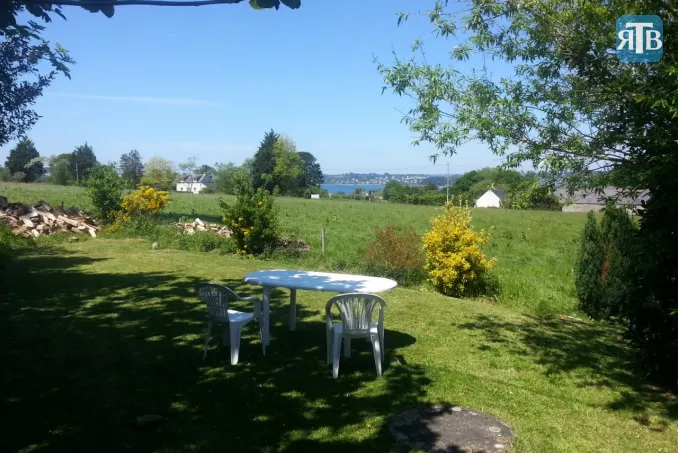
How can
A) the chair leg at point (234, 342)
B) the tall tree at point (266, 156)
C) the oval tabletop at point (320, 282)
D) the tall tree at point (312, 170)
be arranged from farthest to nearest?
the tall tree at point (312, 170)
the tall tree at point (266, 156)
the oval tabletop at point (320, 282)
the chair leg at point (234, 342)

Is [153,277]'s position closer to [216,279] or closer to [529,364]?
[216,279]

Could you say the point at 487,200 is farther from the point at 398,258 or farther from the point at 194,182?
the point at 194,182

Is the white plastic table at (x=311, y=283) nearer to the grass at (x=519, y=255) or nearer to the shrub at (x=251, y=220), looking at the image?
the grass at (x=519, y=255)

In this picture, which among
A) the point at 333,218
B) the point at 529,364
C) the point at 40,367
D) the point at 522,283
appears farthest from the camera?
the point at 333,218

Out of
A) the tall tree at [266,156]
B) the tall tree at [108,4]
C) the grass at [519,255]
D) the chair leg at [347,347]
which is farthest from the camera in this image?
the tall tree at [266,156]

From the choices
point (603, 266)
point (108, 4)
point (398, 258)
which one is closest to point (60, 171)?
point (398, 258)

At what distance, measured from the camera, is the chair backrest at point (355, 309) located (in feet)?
16.6

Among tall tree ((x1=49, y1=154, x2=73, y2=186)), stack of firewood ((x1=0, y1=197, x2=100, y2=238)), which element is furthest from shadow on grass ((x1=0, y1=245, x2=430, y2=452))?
tall tree ((x1=49, y1=154, x2=73, y2=186))

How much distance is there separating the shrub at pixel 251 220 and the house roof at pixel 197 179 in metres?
118

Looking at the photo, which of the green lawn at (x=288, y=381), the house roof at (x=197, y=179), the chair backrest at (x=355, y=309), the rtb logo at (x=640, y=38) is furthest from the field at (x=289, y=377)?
the house roof at (x=197, y=179)

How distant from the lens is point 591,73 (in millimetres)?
5512

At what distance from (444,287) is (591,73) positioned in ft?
18.1

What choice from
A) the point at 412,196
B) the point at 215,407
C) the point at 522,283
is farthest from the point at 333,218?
the point at 412,196

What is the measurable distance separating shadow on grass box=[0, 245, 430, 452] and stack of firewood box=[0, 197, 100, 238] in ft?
28.0
